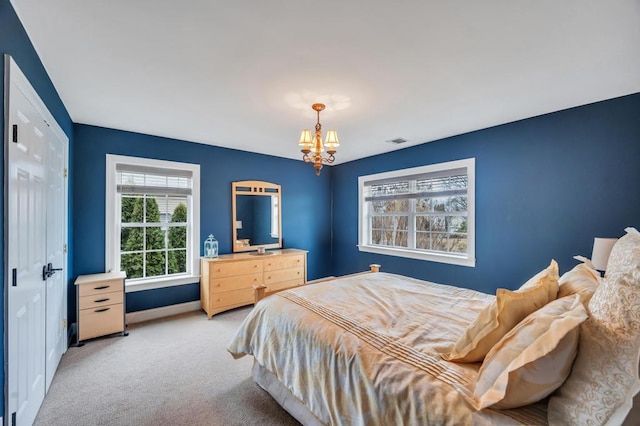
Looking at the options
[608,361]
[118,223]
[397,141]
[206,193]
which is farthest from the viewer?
[206,193]

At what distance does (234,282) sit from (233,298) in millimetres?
230

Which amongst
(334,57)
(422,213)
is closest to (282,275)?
(422,213)

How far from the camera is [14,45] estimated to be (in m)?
1.53

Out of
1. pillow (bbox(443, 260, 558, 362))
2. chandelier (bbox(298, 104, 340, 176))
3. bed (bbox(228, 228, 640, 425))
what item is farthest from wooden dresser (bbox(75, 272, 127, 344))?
pillow (bbox(443, 260, 558, 362))

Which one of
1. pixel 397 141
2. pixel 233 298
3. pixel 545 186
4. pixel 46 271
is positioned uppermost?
pixel 397 141

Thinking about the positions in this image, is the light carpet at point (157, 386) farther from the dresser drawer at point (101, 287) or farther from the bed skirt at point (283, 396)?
the dresser drawer at point (101, 287)

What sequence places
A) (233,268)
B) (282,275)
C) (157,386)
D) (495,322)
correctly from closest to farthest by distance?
(495,322) → (157,386) → (233,268) → (282,275)

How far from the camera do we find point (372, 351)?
4.67 feet

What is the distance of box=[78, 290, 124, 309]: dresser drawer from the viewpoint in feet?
9.77

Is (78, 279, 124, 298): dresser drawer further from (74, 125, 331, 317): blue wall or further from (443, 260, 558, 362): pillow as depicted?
(443, 260, 558, 362): pillow

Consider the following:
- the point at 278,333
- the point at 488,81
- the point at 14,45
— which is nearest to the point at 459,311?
the point at 278,333

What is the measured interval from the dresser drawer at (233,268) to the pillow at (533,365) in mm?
3368

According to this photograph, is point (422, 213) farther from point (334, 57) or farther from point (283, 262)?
point (334, 57)

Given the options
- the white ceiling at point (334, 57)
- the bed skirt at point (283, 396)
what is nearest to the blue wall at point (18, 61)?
the white ceiling at point (334, 57)
